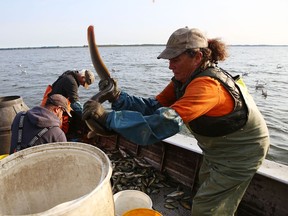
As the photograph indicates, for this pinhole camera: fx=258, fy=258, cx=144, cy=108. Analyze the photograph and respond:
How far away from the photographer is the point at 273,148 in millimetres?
10562

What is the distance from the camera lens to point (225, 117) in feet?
9.02

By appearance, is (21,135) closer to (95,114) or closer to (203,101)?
(95,114)

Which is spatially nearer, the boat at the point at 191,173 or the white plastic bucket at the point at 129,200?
the boat at the point at 191,173

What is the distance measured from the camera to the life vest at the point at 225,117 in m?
2.68

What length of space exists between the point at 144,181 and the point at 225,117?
9.75 feet

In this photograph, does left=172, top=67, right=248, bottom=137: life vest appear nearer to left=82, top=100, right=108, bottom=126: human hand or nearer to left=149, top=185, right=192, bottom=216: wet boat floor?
left=82, top=100, right=108, bottom=126: human hand

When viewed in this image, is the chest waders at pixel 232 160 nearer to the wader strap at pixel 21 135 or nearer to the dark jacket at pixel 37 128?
the dark jacket at pixel 37 128

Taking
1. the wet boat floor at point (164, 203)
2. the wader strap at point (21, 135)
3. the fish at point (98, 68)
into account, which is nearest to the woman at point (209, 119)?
the fish at point (98, 68)

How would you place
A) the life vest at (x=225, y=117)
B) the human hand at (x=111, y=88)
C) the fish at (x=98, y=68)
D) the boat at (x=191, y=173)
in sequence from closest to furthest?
the life vest at (x=225, y=117) → the fish at (x=98, y=68) → the human hand at (x=111, y=88) → the boat at (x=191, y=173)

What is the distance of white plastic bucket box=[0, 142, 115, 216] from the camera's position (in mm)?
2277

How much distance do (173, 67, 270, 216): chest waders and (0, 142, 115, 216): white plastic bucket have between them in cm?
142

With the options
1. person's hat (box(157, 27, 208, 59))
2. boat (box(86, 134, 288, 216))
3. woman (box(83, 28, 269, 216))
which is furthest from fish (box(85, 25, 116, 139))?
boat (box(86, 134, 288, 216))

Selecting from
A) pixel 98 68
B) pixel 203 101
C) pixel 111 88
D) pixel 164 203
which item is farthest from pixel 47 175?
pixel 164 203

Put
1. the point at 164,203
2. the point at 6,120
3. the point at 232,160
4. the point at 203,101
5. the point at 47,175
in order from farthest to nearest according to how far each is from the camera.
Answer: the point at 6,120
the point at 164,203
the point at 232,160
the point at 47,175
the point at 203,101
